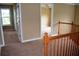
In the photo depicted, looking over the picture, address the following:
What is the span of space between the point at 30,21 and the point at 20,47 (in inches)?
18.5

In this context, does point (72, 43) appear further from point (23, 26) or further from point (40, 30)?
point (23, 26)

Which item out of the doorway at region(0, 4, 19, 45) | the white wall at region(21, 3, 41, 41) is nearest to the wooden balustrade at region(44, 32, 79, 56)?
the white wall at region(21, 3, 41, 41)

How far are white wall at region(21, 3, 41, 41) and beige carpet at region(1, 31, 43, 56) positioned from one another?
12cm

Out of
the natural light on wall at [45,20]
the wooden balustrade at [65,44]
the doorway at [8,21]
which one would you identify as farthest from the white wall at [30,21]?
the wooden balustrade at [65,44]

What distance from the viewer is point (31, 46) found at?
6.22 feet

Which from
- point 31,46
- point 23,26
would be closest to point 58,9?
Result: point 23,26

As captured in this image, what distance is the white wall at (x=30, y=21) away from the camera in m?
1.75

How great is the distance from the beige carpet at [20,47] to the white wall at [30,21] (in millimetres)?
117

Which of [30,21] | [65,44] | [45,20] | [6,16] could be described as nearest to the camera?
[6,16]

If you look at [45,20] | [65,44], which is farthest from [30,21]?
[65,44]

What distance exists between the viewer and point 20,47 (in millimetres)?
1895

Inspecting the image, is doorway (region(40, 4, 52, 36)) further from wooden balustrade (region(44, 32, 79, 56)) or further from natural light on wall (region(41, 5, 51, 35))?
wooden balustrade (region(44, 32, 79, 56))

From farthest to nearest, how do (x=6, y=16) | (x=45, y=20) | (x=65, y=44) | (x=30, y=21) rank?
(x=65, y=44)
(x=30, y=21)
(x=45, y=20)
(x=6, y=16)

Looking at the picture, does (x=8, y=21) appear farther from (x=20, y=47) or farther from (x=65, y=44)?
(x=65, y=44)
